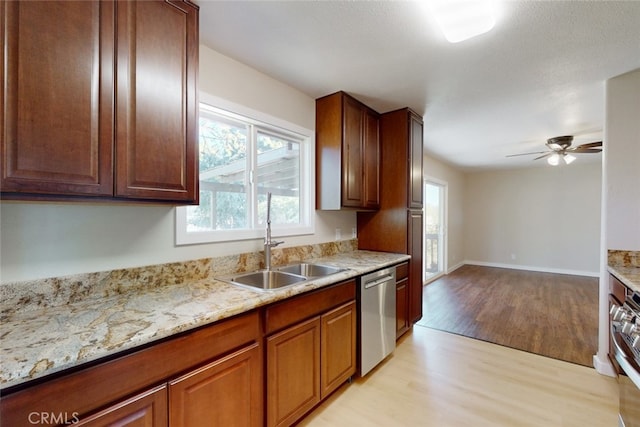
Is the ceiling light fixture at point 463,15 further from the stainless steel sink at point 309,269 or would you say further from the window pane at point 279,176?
the stainless steel sink at point 309,269

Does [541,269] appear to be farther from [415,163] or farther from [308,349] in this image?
[308,349]

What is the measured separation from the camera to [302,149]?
8.71 ft

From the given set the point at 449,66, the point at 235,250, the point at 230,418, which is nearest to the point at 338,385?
the point at 230,418

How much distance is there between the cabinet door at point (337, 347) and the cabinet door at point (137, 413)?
3.20ft

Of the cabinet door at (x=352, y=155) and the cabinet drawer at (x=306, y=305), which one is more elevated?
the cabinet door at (x=352, y=155)

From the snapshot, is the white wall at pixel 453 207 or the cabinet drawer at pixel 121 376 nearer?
the cabinet drawer at pixel 121 376

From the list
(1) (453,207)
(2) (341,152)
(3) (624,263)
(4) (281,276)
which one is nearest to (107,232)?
(4) (281,276)

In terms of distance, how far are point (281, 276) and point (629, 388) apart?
1956 mm

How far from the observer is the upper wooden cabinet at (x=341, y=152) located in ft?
8.27

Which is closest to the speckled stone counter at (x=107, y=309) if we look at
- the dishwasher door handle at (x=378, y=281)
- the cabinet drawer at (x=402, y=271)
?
the dishwasher door handle at (x=378, y=281)

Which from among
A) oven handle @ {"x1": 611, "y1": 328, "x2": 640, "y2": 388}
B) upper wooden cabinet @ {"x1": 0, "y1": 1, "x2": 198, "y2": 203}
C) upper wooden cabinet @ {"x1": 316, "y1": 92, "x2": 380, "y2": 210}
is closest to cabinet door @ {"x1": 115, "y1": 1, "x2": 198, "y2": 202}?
upper wooden cabinet @ {"x1": 0, "y1": 1, "x2": 198, "y2": 203}

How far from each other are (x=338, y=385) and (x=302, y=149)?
6.53 ft

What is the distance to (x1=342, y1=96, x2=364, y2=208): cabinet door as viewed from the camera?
2.54 meters

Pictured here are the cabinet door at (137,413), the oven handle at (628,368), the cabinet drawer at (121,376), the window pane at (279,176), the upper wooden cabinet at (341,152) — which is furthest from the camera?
the upper wooden cabinet at (341,152)
